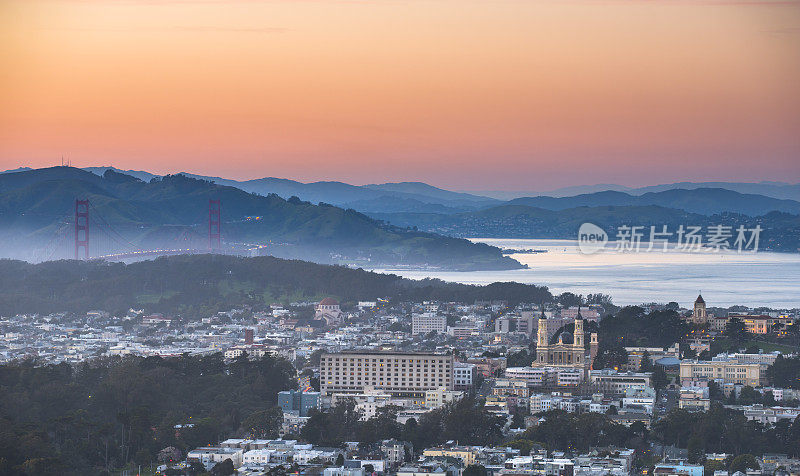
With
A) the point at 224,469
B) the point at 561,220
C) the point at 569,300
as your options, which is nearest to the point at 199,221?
the point at 561,220

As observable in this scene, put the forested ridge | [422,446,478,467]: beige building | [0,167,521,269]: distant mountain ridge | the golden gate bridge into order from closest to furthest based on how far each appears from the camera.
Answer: [422,446,478,467]: beige building
the forested ridge
the golden gate bridge
[0,167,521,269]: distant mountain ridge

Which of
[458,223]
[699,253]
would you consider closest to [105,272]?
[699,253]

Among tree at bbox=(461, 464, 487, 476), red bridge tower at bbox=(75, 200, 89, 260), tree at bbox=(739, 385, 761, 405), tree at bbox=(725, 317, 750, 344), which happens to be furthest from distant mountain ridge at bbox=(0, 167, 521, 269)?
tree at bbox=(461, 464, 487, 476)

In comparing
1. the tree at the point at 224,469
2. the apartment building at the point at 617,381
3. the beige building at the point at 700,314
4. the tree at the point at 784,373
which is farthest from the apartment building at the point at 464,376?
the tree at the point at 224,469

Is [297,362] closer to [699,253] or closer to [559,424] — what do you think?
[559,424]

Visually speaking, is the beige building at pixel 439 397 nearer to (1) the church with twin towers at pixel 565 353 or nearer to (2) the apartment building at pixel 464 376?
(2) the apartment building at pixel 464 376

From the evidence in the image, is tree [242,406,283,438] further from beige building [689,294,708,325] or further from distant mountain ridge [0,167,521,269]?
distant mountain ridge [0,167,521,269]
